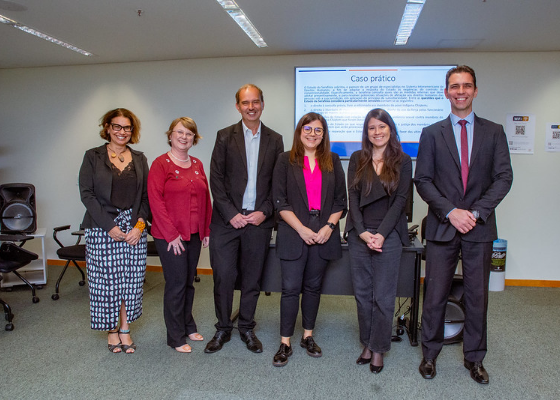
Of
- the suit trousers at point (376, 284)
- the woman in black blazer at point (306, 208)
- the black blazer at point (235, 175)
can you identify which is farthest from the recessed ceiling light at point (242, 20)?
the suit trousers at point (376, 284)

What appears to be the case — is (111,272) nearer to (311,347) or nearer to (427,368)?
(311,347)

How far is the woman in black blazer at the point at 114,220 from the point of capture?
256 centimetres

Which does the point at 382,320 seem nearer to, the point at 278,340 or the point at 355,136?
the point at 278,340

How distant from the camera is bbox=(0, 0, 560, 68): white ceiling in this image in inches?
125

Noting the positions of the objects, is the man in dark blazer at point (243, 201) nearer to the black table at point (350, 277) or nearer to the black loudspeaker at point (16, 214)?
the black table at point (350, 277)

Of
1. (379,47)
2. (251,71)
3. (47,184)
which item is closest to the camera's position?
(379,47)

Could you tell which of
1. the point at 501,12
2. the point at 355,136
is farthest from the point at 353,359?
the point at 501,12

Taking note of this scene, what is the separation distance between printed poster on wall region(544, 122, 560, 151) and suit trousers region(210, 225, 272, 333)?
A: 3.61 m

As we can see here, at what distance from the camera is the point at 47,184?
5.31 metres

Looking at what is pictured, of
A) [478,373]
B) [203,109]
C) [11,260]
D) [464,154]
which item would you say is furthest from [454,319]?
[11,260]

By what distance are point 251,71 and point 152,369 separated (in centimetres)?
345

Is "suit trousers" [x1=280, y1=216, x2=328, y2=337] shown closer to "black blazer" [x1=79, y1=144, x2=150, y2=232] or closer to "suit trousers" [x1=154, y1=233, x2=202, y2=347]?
"suit trousers" [x1=154, y1=233, x2=202, y2=347]

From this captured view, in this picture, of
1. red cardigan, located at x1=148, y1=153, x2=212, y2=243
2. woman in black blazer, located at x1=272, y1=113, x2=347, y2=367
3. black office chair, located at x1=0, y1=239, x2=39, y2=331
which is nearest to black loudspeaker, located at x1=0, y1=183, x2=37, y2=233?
black office chair, located at x1=0, y1=239, x2=39, y2=331

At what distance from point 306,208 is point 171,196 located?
90 centimetres
